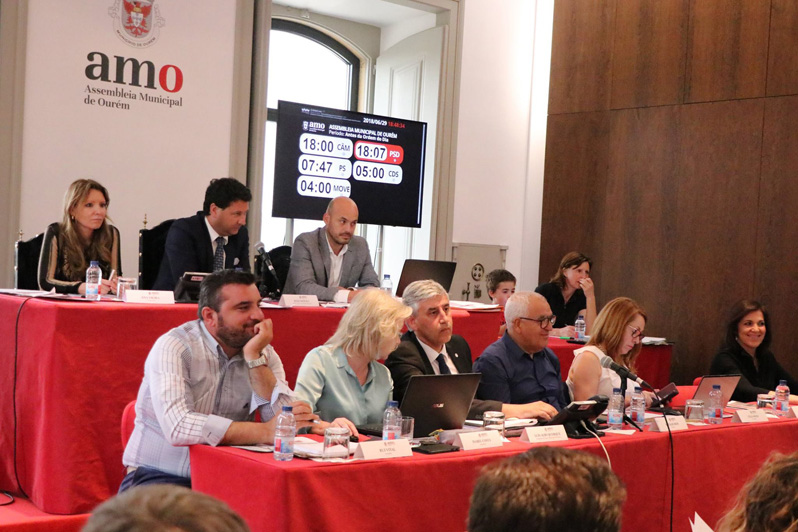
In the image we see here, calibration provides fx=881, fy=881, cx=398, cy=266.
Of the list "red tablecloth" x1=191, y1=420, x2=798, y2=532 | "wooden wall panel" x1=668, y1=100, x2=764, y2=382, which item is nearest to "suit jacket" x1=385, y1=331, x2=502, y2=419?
"red tablecloth" x1=191, y1=420, x2=798, y2=532

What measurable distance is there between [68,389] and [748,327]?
3853 mm

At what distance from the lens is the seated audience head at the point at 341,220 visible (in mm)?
4825

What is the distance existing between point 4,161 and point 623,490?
5176 mm

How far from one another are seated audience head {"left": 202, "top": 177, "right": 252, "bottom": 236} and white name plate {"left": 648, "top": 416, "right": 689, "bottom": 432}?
224cm

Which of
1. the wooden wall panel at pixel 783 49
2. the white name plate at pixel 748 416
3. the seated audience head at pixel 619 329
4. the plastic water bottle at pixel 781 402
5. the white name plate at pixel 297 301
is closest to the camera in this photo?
the white name plate at pixel 748 416

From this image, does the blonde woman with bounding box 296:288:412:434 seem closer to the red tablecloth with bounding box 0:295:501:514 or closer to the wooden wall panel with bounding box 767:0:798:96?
the red tablecloth with bounding box 0:295:501:514

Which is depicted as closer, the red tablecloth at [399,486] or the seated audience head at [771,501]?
the seated audience head at [771,501]

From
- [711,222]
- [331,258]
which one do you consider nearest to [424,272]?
[331,258]

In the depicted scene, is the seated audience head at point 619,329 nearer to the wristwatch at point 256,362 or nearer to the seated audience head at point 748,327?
the seated audience head at point 748,327

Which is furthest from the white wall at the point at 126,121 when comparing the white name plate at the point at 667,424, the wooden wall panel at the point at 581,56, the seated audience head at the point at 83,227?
the white name plate at the point at 667,424

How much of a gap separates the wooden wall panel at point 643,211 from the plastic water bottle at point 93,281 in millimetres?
4445

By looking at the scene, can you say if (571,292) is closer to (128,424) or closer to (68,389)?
(68,389)

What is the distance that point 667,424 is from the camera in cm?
308

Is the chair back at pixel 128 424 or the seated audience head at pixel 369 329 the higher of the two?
the seated audience head at pixel 369 329
